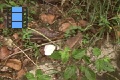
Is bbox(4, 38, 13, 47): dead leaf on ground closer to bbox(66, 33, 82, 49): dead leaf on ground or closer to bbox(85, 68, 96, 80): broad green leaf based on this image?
bbox(66, 33, 82, 49): dead leaf on ground

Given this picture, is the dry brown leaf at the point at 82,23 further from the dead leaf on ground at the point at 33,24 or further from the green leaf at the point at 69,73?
the green leaf at the point at 69,73

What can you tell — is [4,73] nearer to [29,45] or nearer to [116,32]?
[29,45]

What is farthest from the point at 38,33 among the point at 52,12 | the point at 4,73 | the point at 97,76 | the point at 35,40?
the point at 97,76

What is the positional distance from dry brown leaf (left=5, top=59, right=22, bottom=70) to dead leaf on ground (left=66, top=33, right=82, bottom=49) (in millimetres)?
346

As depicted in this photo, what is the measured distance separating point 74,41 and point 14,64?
0.43 meters

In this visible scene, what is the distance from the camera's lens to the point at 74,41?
176 cm

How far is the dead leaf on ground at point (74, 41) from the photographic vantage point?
175 cm

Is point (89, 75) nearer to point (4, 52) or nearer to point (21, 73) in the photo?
point (21, 73)

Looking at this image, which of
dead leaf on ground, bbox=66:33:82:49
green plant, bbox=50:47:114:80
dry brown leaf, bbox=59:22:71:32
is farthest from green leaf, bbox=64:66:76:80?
dry brown leaf, bbox=59:22:71:32

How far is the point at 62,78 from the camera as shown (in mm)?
1648

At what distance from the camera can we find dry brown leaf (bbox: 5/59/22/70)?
168cm

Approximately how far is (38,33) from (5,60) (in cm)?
29

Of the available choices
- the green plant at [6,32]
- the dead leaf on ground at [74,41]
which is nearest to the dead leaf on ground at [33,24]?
the green plant at [6,32]

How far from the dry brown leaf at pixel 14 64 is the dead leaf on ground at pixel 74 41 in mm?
346
